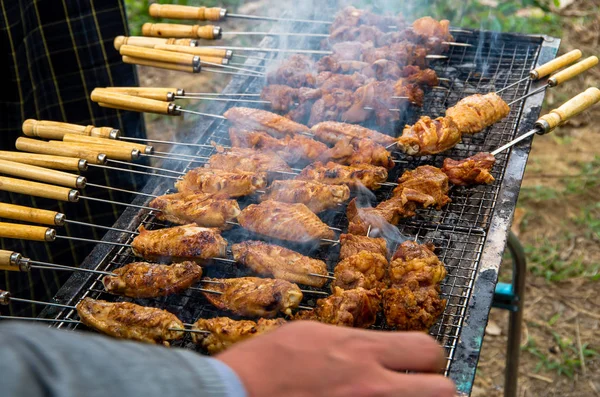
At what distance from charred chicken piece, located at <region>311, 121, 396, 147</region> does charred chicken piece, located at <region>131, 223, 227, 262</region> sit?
1218mm

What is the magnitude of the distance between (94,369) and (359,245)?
2.18 m

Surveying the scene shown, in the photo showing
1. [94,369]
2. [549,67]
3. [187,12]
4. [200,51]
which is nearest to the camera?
[94,369]

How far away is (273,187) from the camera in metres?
3.91

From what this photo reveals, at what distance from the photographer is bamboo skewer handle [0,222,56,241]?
11.0 feet

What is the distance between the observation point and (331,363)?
174 centimetres

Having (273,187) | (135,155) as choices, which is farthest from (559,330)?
(135,155)

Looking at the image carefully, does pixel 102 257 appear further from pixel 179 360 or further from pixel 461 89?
pixel 461 89

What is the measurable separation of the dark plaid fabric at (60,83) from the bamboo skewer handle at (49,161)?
0.67 meters

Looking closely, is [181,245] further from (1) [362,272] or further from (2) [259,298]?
(1) [362,272]

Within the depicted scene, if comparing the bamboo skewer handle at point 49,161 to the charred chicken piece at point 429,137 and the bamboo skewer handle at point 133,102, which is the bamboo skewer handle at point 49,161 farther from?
the charred chicken piece at point 429,137

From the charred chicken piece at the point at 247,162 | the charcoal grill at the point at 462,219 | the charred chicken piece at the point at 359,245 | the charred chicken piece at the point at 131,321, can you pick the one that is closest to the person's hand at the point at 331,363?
the charcoal grill at the point at 462,219

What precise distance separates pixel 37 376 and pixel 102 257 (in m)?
2.29

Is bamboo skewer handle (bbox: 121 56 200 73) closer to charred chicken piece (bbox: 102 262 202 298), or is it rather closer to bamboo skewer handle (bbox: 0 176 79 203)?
bamboo skewer handle (bbox: 0 176 79 203)

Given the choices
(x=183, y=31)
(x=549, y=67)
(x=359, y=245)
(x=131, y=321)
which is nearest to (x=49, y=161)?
(x=131, y=321)
